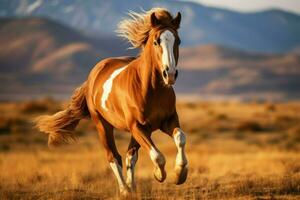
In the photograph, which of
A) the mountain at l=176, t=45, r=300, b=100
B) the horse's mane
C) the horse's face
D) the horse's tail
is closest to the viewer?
the horse's face

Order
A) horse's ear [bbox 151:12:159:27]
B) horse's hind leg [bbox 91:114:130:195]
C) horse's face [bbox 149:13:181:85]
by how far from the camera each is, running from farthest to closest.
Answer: horse's hind leg [bbox 91:114:130:195] < horse's ear [bbox 151:12:159:27] < horse's face [bbox 149:13:181:85]

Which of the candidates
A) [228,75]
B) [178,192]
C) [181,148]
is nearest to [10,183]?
[178,192]

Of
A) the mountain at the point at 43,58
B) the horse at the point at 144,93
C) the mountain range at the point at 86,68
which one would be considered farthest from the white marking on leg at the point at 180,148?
the mountain at the point at 43,58

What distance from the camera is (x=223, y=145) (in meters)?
27.0

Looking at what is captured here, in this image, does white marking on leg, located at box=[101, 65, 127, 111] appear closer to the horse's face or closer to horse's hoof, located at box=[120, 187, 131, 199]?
horse's hoof, located at box=[120, 187, 131, 199]

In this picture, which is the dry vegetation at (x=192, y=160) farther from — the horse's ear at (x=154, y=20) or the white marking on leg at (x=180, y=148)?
the horse's ear at (x=154, y=20)

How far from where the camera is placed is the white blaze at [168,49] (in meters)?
8.17

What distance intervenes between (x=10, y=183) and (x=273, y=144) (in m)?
17.1

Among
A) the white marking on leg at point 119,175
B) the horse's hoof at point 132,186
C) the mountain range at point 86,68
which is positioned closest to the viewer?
the horse's hoof at point 132,186

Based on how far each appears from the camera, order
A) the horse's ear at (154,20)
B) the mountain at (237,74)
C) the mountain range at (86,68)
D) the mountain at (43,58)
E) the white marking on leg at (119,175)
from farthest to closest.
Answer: the mountain at (237,74) → the mountain range at (86,68) → the mountain at (43,58) → the white marking on leg at (119,175) → the horse's ear at (154,20)

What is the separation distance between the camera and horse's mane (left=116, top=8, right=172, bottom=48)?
9195 mm

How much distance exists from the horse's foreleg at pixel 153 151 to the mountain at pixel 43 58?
116 meters

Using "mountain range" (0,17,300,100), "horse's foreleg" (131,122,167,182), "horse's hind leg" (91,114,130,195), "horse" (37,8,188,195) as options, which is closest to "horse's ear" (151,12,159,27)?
"horse" (37,8,188,195)

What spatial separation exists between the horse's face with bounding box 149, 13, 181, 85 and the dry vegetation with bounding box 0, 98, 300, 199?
2.12 metres
